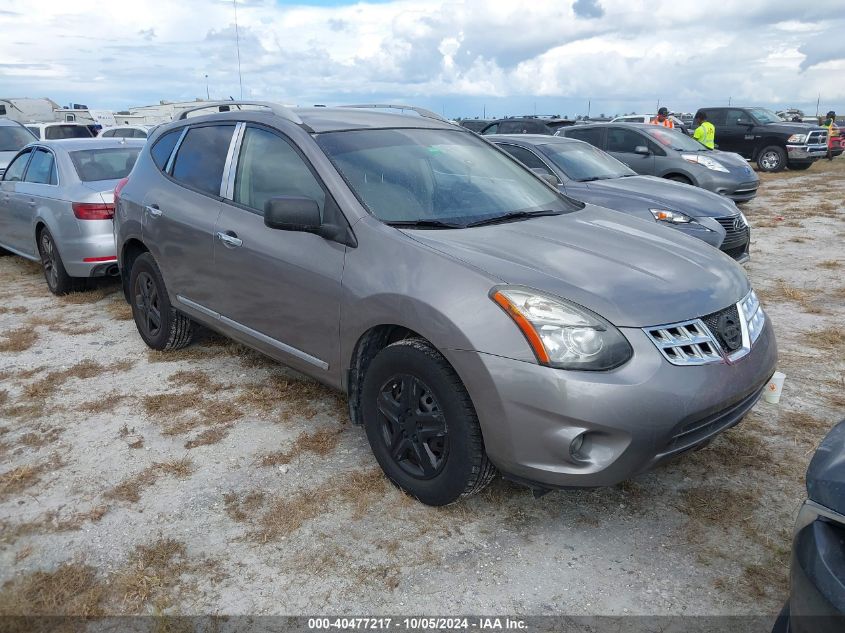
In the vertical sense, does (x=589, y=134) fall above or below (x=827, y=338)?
above

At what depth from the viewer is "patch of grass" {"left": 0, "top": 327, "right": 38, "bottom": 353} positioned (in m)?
5.37

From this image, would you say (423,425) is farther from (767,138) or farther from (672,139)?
(767,138)

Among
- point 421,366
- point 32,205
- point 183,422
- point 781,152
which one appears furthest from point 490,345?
point 781,152

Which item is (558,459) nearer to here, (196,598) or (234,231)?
(196,598)

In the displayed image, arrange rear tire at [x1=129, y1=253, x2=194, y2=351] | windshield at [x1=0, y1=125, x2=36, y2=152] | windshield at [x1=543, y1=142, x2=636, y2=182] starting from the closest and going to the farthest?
rear tire at [x1=129, y1=253, x2=194, y2=351] < windshield at [x1=543, y1=142, x2=636, y2=182] < windshield at [x1=0, y1=125, x2=36, y2=152]

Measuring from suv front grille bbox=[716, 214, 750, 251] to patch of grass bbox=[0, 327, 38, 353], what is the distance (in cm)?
646

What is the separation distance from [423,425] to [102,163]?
18.0ft

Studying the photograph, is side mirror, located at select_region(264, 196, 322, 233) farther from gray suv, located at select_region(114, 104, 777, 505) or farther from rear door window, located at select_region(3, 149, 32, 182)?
rear door window, located at select_region(3, 149, 32, 182)

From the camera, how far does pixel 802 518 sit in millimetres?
1755

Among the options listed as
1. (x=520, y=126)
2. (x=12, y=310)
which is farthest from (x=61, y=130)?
(x=12, y=310)

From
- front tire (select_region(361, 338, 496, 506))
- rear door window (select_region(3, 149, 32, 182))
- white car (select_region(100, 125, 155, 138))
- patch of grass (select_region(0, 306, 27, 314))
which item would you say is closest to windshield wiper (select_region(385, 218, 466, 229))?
front tire (select_region(361, 338, 496, 506))

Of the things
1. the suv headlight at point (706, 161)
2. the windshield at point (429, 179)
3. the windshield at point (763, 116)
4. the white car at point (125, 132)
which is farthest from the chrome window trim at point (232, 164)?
the windshield at point (763, 116)

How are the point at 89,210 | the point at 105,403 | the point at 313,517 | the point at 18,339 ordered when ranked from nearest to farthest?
the point at 313,517 < the point at 105,403 < the point at 18,339 < the point at 89,210

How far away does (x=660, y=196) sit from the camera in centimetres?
735
